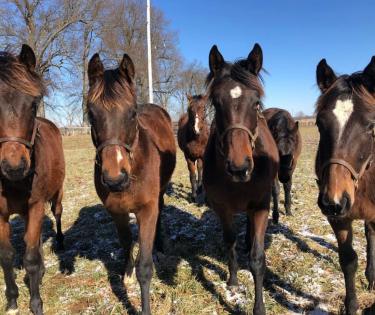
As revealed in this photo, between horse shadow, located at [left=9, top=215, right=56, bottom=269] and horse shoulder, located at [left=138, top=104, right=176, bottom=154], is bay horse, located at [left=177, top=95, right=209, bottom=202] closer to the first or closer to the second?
horse shoulder, located at [left=138, top=104, right=176, bottom=154]

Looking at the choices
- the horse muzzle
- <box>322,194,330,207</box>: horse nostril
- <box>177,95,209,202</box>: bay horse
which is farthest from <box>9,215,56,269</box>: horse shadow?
<box>322,194,330,207</box>: horse nostril

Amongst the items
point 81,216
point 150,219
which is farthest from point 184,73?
point 150,219

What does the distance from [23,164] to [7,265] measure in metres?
1.37

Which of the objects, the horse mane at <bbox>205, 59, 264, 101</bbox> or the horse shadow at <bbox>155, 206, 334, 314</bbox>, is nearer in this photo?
the horse mane at <bbox>205, 59, 264, 101</bbox>

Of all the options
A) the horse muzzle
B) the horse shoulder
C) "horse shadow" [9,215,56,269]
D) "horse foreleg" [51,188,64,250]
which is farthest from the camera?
"horse foreleg" [51,188,64,250]

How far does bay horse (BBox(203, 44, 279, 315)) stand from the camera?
2.99 m

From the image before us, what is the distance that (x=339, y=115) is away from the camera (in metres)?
2.56

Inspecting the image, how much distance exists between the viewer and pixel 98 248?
17.2 ft

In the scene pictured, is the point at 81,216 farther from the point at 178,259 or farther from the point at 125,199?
the point at 125,199

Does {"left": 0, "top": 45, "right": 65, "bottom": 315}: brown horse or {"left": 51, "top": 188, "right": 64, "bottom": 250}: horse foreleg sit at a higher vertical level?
{"left": 0, "top": 45, "right": 65, "bottom": 315}: brown horse

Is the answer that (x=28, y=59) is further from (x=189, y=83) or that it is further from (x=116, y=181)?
(x=189, y=83)

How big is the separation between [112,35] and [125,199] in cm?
2829

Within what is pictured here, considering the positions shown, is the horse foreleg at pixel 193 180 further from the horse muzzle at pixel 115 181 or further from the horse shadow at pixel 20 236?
→ the horse muzzle at pixel 115 181

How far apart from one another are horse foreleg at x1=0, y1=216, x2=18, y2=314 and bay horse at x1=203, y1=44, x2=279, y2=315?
2.20 m
